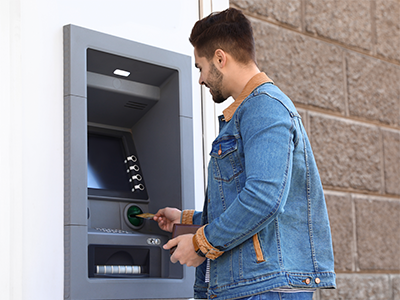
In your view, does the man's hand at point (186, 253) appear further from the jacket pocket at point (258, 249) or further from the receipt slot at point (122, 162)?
the receipt slot at point (122, 162)

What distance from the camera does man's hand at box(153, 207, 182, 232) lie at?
83.4 inches

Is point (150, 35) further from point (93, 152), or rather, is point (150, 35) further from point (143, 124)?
point (93, 152)

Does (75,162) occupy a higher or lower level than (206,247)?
higher

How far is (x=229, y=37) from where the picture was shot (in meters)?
1.79

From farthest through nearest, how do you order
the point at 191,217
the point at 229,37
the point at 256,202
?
1. the point at 191,217
2. the point at 229,37
3. the point at 256,202

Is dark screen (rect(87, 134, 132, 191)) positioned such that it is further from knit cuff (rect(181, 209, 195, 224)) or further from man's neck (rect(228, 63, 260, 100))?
man's neck (rect(228, 63, 260, 100))

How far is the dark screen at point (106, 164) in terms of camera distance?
2.14 meters

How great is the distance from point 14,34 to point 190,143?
793 mm

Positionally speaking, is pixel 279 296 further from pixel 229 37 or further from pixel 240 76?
pixel 229 37

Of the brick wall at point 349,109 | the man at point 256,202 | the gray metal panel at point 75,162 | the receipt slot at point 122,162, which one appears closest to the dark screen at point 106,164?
the receipt slot at point 122,162

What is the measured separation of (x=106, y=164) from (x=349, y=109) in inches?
62.8

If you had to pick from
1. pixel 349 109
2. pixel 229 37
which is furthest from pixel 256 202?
pixel 349 109

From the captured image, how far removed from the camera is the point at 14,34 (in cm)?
192

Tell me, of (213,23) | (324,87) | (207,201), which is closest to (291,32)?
(324,87)
